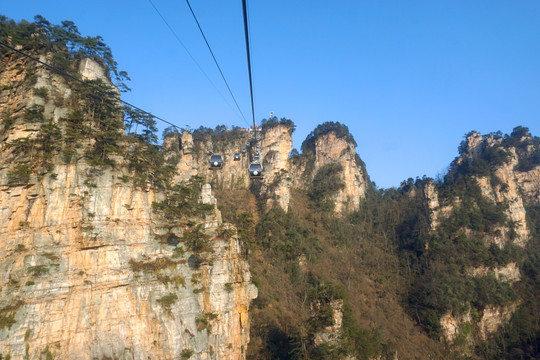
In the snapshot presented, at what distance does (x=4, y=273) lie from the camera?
17016 millimetres

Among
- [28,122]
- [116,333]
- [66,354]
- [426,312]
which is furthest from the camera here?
[426,312]

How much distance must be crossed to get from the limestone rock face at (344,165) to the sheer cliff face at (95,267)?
35.3m

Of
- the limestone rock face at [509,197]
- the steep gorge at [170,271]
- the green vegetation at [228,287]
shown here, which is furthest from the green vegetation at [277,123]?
the green vegetation at [228,287]

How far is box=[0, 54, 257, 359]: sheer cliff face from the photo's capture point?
673 inches

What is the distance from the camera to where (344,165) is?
2285 inches

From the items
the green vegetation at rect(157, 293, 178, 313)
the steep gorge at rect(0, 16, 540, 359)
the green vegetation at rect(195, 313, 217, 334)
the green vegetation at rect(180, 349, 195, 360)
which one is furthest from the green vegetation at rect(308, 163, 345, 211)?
the green vegetation at rect(180, 349, 195, 360)

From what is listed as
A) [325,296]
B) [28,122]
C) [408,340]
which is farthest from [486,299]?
[28,122]

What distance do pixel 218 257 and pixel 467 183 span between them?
136 feet

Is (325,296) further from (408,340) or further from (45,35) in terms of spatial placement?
(45,35)

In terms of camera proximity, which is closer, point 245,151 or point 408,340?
point 408,340

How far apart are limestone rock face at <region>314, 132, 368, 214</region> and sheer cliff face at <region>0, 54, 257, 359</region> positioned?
35335 mm

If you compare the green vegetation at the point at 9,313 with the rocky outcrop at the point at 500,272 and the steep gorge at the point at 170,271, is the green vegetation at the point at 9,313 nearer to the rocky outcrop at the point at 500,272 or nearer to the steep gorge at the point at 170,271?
the steep gorge at the point at 170,271

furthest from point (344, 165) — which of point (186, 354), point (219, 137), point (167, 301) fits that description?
point (186, 354)

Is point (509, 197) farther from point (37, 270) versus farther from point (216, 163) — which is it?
point (37, 270)
